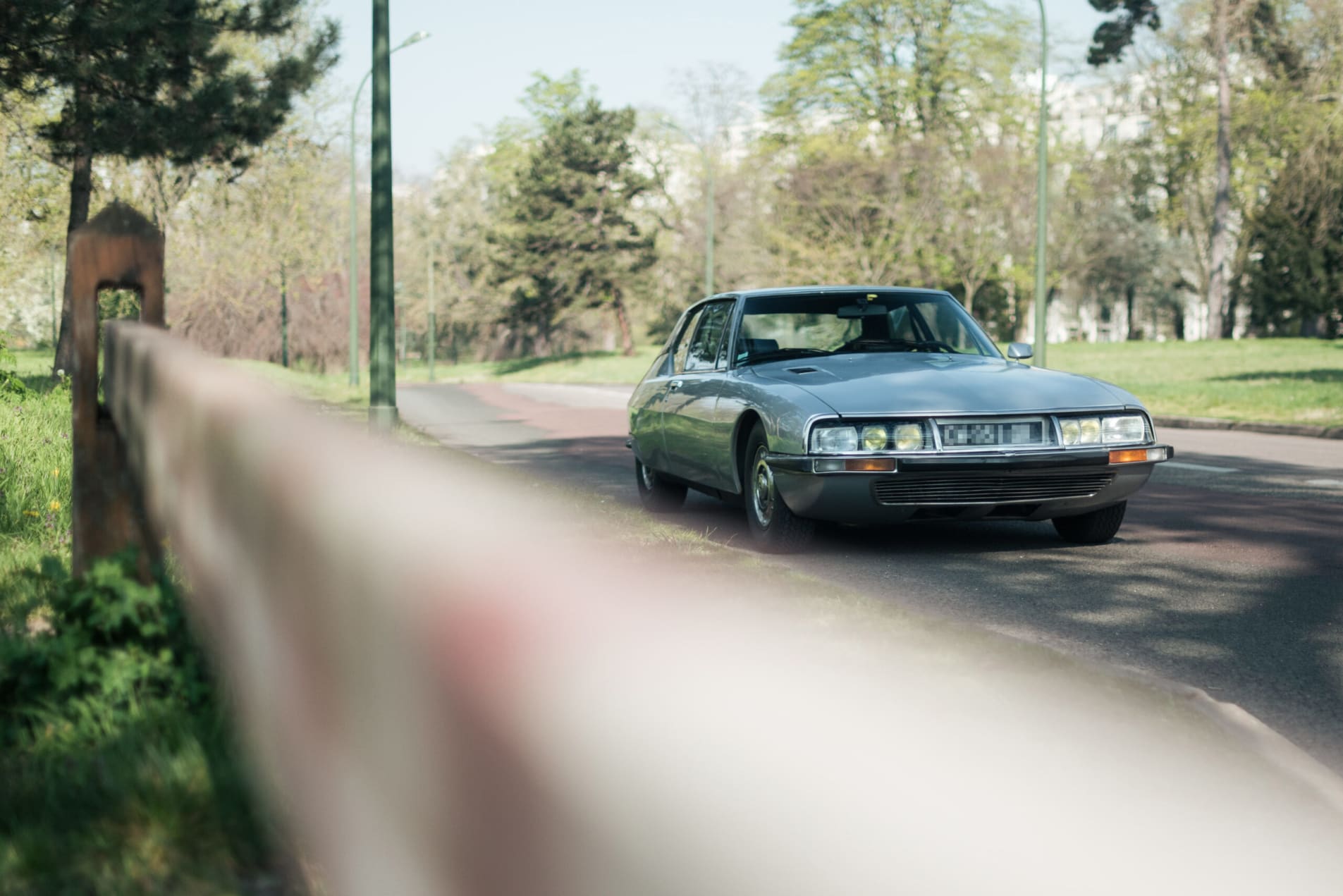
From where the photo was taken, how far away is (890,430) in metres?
7.42

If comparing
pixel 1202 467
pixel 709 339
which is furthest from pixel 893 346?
pixel 1202 467

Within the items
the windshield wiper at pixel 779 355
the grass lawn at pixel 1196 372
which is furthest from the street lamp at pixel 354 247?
the windshield wiper at pixel 779 355

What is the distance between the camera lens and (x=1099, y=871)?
2.08 metres

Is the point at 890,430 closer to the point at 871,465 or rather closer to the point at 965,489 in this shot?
the point at 871,465

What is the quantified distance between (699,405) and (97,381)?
4968 millimetres

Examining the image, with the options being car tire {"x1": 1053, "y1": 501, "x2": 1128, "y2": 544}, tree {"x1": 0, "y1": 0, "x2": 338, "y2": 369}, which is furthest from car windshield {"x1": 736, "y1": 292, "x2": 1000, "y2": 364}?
tree {"x1": 0, "y1": 0, "x2": 338, "y2": 369}

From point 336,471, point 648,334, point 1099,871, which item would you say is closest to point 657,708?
point 336,471

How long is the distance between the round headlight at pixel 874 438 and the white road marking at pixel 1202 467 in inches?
278

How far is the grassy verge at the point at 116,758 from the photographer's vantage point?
2.59 m

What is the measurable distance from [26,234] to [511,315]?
35.2 meters

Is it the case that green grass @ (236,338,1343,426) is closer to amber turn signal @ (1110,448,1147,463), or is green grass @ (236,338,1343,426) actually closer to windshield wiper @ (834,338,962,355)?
windshield wiper @ (834,338,962,355)

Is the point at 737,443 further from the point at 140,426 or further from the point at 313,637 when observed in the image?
the point at 313,637

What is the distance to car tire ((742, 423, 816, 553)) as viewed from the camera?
25.8ft

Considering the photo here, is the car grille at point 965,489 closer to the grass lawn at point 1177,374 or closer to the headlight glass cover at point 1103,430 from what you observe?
the headlight glass cover at point 1103,430
